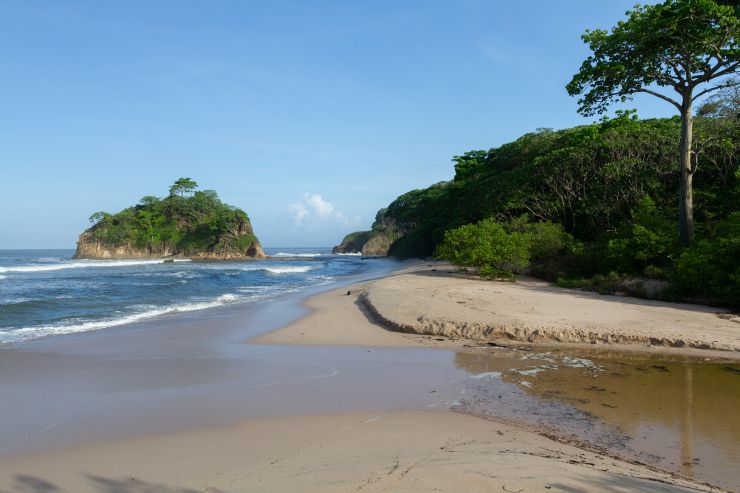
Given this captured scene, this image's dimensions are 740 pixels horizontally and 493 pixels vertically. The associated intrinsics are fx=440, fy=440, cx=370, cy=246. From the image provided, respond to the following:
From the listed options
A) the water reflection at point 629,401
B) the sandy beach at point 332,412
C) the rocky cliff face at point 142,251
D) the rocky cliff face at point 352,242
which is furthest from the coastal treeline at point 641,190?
the rocky cliff face at point 352,242

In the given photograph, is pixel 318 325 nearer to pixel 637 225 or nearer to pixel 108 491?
pixel 108 491

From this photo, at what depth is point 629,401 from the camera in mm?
5641

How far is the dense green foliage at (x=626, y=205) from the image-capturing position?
12.7m

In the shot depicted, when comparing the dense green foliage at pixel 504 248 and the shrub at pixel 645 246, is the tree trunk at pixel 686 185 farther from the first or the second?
the dense green foliage at pixel 504 248

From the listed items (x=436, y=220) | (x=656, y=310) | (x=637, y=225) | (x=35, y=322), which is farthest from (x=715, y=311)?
(x=436, y=220)

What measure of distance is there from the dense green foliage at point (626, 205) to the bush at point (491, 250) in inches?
3.4

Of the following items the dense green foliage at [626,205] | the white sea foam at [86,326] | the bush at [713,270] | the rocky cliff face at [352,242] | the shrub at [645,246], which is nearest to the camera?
the white sea foam at [86,326]

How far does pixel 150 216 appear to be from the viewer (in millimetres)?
84250

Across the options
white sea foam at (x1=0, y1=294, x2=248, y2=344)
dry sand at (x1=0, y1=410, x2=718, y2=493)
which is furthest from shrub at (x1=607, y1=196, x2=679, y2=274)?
white sea foam at (x1=0, y1=294, x2=248, y2=344)

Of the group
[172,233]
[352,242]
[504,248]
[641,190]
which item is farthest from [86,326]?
[352,242]

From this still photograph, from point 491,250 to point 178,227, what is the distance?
7750 cm

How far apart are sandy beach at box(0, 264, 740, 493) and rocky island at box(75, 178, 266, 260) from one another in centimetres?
7220

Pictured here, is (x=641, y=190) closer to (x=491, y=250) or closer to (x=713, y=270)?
(x=491, y=250)

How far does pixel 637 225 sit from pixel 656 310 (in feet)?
19.4
